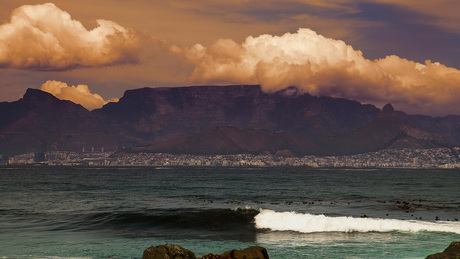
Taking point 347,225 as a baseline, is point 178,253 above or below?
above

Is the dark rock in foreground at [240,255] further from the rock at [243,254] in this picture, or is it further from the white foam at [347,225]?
the white foam at [347,225]

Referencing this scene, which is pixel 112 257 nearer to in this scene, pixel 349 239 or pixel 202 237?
pixel 202 237

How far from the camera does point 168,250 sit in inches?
1112

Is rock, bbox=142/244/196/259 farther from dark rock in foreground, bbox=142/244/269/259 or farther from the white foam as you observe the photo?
the white foam

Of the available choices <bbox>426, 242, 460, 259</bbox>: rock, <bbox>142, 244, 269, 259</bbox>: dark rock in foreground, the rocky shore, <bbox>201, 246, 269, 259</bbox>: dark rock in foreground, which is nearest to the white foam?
<bbox>426, 242, 460, 259</bbox>: rock

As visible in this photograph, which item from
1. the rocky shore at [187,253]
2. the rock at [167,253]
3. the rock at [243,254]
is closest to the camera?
the rock at [243,254]

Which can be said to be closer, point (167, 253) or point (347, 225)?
point (167, 253)

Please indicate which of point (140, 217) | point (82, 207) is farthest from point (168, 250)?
point (82, 207)

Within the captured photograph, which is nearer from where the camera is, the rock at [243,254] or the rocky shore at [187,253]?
the rock at [243,254]

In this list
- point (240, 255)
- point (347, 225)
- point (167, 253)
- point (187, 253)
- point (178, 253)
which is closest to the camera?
point (240, 255)

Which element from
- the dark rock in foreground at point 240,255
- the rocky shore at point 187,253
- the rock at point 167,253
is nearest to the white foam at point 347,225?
the rocky shore at point 187,253

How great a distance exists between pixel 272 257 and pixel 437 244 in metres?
14.4

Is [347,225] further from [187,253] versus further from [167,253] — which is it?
[167,253]

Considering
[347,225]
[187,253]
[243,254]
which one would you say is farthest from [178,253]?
[347,225]
